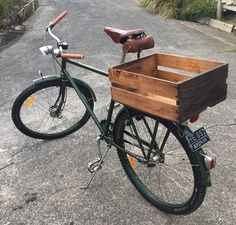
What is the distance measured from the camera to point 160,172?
3.26m

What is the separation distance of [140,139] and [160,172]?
63cm

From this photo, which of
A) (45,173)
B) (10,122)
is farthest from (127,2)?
(45,173)

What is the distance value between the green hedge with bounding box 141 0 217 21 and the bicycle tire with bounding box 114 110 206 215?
704 cm

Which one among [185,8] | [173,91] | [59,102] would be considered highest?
[173,91]

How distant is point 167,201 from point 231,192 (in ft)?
1.95

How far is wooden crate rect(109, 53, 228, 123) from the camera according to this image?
7.12 ft

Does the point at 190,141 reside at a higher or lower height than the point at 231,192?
higher

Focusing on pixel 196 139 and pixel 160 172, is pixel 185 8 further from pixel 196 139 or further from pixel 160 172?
pixel 196 139

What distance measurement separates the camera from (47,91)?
408 cm

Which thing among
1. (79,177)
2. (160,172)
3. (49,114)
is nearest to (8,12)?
(49,114)

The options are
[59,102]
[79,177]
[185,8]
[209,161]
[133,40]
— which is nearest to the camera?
[209,161]

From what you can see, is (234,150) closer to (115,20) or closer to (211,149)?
(211,149)

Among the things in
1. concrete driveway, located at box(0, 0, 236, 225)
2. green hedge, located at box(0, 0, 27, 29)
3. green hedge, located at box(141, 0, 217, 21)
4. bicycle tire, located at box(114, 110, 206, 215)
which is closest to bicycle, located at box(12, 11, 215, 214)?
bicycle tire, located at box(114, 110, 206, 215)

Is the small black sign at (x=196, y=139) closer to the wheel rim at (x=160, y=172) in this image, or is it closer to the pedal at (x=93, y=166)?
the wheel rim at (x=160, y=172)
